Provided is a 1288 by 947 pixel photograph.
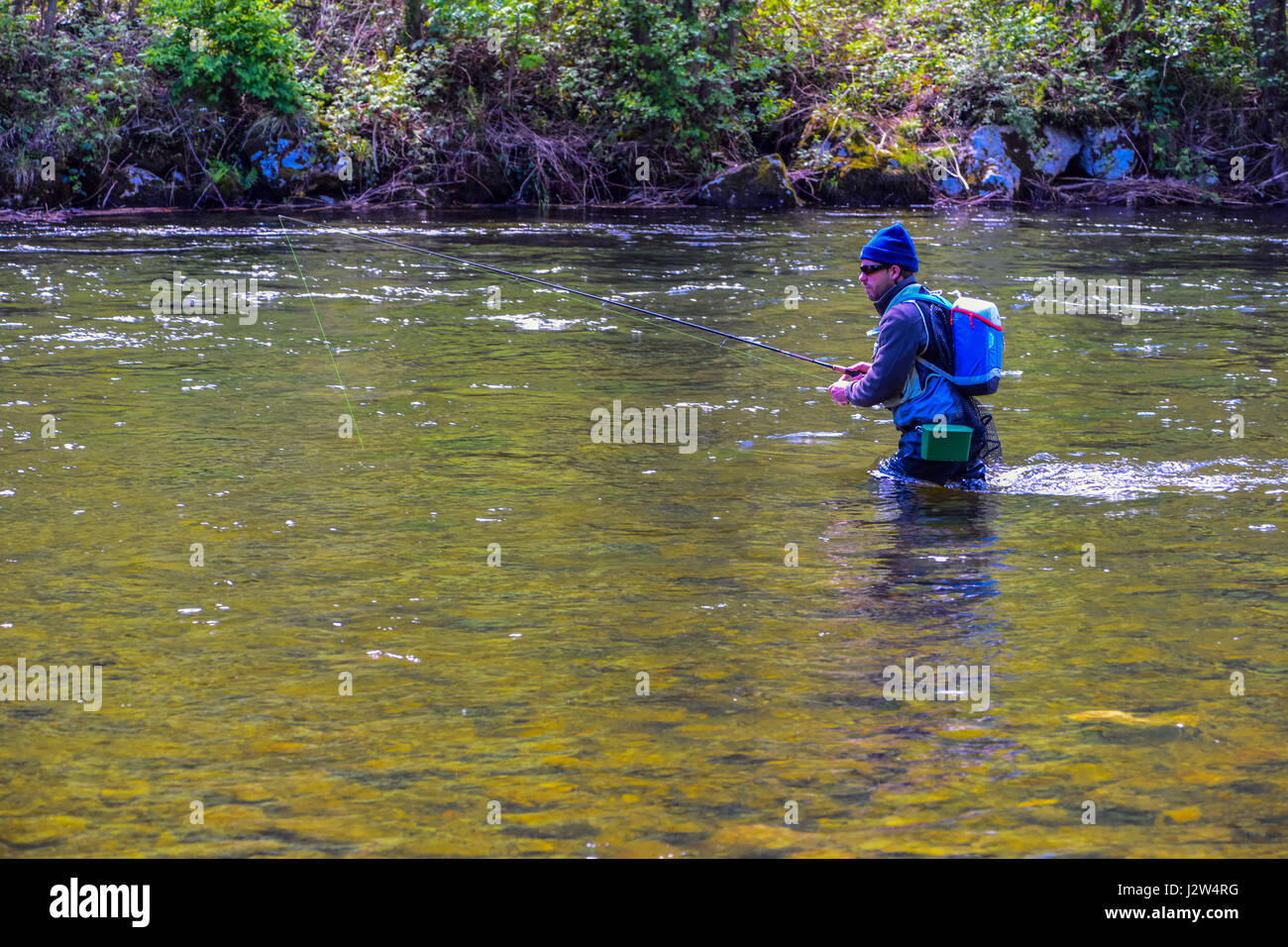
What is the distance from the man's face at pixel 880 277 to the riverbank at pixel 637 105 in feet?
49.3

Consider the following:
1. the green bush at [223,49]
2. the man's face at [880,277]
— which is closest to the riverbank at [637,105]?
the green bush at [223,49]

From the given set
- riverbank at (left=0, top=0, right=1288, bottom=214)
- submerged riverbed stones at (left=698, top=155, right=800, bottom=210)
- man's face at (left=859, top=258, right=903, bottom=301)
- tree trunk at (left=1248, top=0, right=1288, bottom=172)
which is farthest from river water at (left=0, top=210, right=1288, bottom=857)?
tree trunk at (left=1248, top=0, right=1288, bottom=172)

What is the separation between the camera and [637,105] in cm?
2095

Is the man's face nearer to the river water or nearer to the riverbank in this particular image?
the river water

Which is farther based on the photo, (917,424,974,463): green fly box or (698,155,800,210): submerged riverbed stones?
(698,155,800,210): submerged riverbed stones

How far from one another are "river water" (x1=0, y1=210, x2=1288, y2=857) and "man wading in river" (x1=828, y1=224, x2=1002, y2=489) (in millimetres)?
207

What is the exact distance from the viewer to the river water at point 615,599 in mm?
3365

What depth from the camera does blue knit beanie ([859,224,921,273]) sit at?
21.0ft

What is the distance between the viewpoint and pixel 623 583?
16.8 feet

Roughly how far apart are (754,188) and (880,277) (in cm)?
1540

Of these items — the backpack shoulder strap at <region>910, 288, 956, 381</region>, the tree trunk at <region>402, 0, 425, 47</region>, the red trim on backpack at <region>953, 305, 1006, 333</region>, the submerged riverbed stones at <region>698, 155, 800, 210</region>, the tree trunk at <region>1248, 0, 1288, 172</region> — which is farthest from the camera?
the tree trunk at <region>1248, 0, 1288, 172</region>

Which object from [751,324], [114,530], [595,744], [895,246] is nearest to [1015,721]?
[595,744]

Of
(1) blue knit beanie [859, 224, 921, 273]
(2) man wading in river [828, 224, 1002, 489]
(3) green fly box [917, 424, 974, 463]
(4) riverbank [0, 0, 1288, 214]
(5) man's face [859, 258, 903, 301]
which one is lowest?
(3) green fly box [917, 424, 974, 463]
